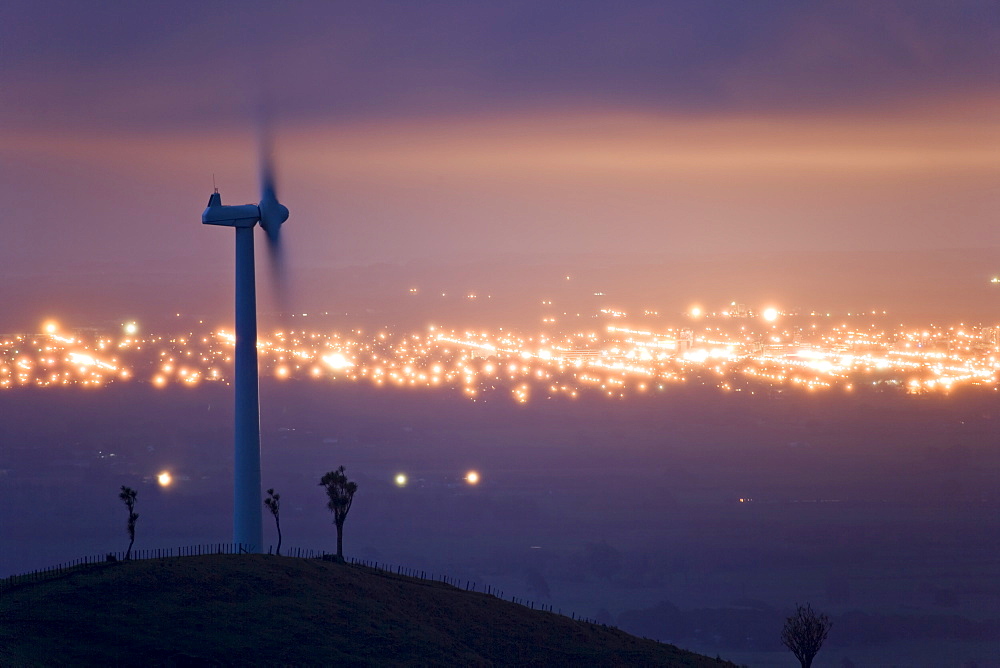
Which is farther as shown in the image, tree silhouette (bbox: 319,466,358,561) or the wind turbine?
tree silhouette (bbox: 319,466,358,561)

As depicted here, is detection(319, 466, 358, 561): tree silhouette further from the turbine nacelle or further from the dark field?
the dark field

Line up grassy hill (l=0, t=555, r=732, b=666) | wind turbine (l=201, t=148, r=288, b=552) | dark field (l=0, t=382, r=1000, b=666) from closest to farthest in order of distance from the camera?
grassy hill (l=0, t=555, r=732, b=666) < wind turbine (l=201, t=148, r=288, b=552) < dark field (l=0, t=382, r=1000, b=666)

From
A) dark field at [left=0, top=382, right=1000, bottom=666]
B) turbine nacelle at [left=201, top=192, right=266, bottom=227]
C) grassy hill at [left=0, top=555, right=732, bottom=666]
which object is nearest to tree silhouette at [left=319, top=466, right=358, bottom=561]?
grassy hill at [left=0, top=555, right=732, bottom=666]

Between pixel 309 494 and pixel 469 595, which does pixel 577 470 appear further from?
pixel 469 595

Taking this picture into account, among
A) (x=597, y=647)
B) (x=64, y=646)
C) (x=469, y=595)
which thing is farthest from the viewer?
(x=469, y=595)

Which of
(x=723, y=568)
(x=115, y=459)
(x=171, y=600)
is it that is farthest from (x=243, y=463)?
→ (x=115, y=459)

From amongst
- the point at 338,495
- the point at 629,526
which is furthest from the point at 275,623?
the point at 629,526
